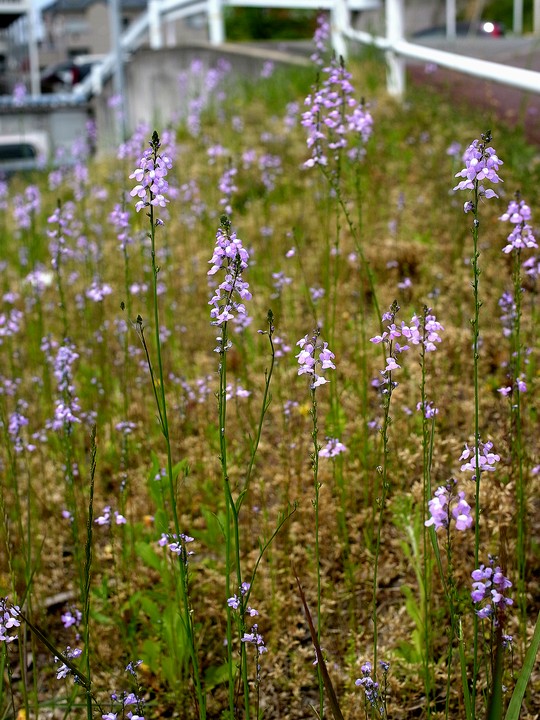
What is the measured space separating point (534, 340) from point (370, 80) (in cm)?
473

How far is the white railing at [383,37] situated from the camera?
464cm

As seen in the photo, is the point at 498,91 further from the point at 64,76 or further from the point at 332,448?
Answer: the point at 64,76

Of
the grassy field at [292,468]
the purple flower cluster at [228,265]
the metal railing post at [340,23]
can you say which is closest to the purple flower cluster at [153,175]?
the grassy field at [292,468]

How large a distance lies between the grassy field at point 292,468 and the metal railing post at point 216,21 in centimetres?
646

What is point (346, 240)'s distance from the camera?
5320 millimetres

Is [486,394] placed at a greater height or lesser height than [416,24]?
lesser

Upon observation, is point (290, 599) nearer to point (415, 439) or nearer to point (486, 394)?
point (415, 439)

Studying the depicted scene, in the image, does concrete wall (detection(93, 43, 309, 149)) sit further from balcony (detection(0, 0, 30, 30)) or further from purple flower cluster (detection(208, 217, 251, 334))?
balcony (detection(0, 0, 30, 30))

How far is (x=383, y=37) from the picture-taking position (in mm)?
8289

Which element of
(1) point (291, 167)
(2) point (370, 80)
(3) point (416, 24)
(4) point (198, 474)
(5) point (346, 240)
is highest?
(3) point (416, 24)

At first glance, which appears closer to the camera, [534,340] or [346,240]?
[534,340]

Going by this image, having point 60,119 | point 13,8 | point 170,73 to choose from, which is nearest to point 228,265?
point 170,73

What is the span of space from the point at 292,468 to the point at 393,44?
188 inches

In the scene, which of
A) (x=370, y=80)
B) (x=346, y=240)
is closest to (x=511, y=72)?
(x=346, y=240)
